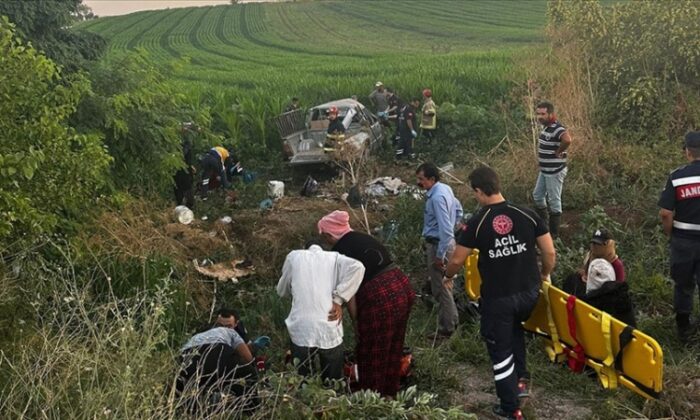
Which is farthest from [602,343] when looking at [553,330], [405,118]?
[405,118]

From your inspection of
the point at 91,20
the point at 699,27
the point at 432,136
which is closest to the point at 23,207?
the point at 432,136

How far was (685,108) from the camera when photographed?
37.9 feet

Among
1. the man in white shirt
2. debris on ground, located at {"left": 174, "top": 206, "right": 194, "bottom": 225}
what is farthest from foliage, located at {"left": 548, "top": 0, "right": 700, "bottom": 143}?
the man in white shirt

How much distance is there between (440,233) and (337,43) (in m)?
36.7

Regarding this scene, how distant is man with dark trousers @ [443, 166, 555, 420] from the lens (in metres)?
4.36

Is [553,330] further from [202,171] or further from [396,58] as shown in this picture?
[396,58]

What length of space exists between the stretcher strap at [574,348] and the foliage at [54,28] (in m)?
8.28

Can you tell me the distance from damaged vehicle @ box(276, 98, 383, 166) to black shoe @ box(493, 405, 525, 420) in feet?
26.8

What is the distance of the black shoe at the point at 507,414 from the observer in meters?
4.51

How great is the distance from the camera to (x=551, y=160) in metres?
7.69

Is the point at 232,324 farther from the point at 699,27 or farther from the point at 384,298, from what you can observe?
the point at 699,27

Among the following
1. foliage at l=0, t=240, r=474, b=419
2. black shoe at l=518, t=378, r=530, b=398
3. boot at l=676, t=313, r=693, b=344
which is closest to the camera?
foliage at l=0, t=240, r=474, b=419

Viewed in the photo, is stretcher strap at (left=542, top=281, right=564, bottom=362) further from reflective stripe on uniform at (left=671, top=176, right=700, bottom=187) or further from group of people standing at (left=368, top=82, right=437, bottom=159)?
group of people standing at (left=368, top=82, right=437, bottom=159)

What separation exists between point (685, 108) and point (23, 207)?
34.7 feet
